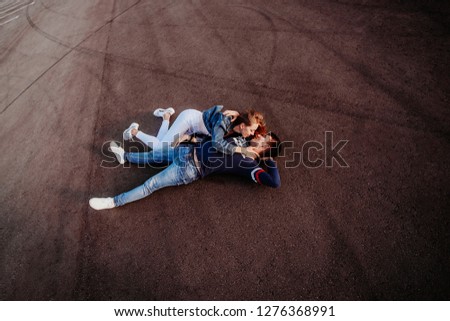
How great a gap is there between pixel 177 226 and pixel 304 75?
3706 millimetres

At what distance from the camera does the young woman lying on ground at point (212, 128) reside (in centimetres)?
371

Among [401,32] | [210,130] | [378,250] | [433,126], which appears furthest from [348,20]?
[378,250]

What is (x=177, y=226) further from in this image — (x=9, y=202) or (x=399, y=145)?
(x=399, y=145)

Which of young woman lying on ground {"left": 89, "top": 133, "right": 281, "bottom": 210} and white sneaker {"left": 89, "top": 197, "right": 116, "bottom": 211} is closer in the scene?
young woman lying on ground {"left": 89, "top": 133, "right": 281, "bottom": 210}

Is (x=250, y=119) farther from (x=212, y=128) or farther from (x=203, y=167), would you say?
(x=203, y=167)

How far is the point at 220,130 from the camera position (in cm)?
374

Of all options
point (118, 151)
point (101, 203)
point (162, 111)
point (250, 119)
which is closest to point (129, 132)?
point (118, 151)

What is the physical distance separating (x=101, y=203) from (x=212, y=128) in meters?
2.00

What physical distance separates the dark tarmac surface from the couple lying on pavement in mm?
339

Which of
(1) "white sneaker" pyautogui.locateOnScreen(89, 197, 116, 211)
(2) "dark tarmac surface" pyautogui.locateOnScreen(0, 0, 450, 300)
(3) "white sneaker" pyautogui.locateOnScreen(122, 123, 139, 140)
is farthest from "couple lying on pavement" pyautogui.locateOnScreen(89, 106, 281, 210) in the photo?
(3) "white sneaker" pyautogui.locateOnScreen(122, 123, 139, 140)

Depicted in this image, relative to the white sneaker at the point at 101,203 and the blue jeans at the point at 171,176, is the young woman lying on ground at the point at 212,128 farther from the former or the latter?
the white sneaker at the point at 101,203

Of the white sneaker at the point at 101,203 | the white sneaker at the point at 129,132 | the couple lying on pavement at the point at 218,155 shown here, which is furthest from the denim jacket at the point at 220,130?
the white sneaker at the point at 101,203

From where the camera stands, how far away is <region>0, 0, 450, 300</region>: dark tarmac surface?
3.44 meters
